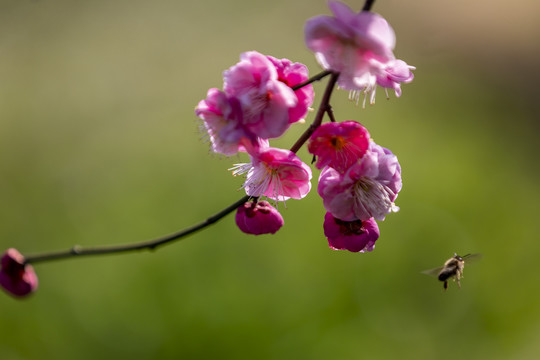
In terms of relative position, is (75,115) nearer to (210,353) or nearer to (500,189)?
(210,353)

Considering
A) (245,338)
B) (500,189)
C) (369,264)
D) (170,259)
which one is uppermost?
(500,189)

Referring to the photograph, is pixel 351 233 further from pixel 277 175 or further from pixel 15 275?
pixel 15 275

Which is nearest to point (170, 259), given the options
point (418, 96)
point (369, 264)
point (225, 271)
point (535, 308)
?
point (225, 271)

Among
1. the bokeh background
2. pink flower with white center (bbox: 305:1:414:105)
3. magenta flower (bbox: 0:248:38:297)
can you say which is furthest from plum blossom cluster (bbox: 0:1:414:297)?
the bokeh background

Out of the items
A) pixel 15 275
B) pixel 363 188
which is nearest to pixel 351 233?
pixel 363 188

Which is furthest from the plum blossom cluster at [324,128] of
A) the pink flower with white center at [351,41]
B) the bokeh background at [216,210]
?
the bokeh background at [216,210]

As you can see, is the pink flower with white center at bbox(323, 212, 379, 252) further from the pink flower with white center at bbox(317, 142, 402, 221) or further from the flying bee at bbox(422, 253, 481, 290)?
the flying bee at bbox(422, 253, 481, 290)

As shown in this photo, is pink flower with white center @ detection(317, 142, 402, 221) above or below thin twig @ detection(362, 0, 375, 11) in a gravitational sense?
below
